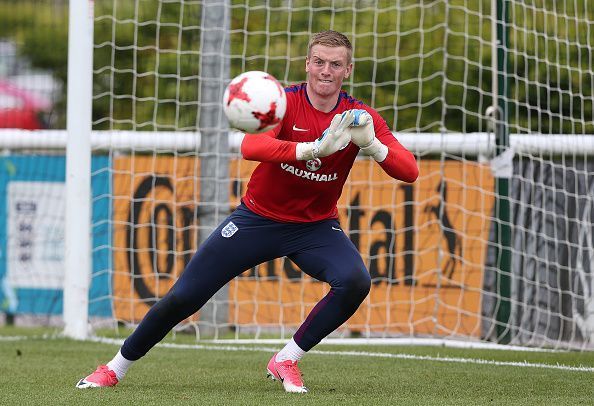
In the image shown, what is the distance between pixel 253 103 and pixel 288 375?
158 centimetres

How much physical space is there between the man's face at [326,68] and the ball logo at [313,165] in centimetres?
35

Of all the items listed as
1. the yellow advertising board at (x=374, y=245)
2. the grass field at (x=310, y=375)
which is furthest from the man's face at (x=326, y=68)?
the yellow advertising board at (x=374, y=245)

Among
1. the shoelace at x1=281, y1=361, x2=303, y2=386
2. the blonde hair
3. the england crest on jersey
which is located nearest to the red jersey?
the england crest on jersey

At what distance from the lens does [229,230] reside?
6.43m

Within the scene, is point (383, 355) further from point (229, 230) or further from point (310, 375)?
point (229, 230)

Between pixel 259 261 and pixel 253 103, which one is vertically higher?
pixel 253 103

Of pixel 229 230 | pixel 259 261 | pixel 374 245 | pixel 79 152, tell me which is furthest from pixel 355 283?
pixel 374 245

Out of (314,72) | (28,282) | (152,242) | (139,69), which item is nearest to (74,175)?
(152,242)

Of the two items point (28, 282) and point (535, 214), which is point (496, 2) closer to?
point (535, 214)

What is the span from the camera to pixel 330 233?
21.3ft

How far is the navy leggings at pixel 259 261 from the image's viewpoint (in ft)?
20.7

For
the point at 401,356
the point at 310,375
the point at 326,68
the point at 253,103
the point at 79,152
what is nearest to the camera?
the point at 253,103

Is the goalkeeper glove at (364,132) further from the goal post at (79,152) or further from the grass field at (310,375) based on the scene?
the goal post at (79,152)

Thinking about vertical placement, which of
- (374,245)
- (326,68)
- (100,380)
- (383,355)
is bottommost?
(383,355)
